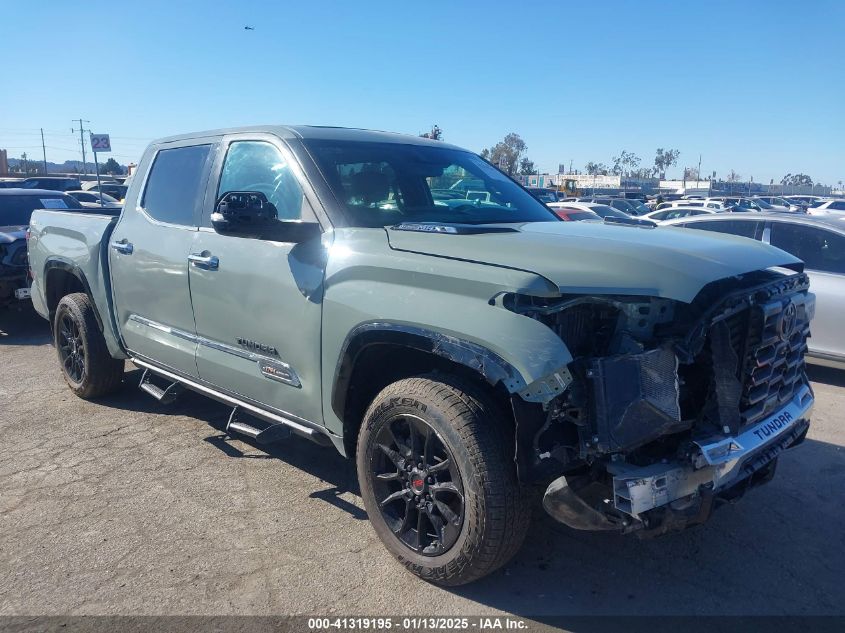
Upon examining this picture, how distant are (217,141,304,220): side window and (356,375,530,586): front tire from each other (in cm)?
123

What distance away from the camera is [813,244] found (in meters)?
6.91

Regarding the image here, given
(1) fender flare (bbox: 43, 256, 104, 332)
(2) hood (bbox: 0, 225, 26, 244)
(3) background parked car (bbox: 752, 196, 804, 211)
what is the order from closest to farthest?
(1) fender flare (bbox: 43, 256, 104, 332) < (2) hood (bbox: 0, 225, 26, 244) < (3) background parked car (bbox: 752, 196, 804, 211)

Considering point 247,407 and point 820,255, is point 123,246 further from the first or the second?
point 820,255

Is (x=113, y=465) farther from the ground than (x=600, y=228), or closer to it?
closer to it

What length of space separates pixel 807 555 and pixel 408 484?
2.05 m

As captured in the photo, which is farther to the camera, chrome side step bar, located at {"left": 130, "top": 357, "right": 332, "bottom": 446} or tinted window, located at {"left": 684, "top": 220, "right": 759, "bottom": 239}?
tinted window, located at {"left": 684, "top": 220, "right": 759, "bottom": 239}

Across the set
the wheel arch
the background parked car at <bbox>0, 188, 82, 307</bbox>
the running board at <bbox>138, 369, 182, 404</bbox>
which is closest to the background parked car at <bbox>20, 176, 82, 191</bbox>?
the background parked car at <bbox>0, 188, 82, 307</bbox>

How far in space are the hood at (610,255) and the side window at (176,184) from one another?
1.74 m

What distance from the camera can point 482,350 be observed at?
8.73 feet

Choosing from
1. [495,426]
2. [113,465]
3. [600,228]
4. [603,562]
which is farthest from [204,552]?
[600,228]

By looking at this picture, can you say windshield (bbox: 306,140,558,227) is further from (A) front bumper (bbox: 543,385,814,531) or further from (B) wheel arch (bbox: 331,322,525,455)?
(A) front bumper (bbox: 543,385,814,531)

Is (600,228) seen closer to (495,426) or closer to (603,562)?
(495,426)

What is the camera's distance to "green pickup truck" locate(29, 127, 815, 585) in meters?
2.60

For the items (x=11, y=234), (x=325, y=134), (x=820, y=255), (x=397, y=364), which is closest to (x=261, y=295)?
(x=397, y=364)
